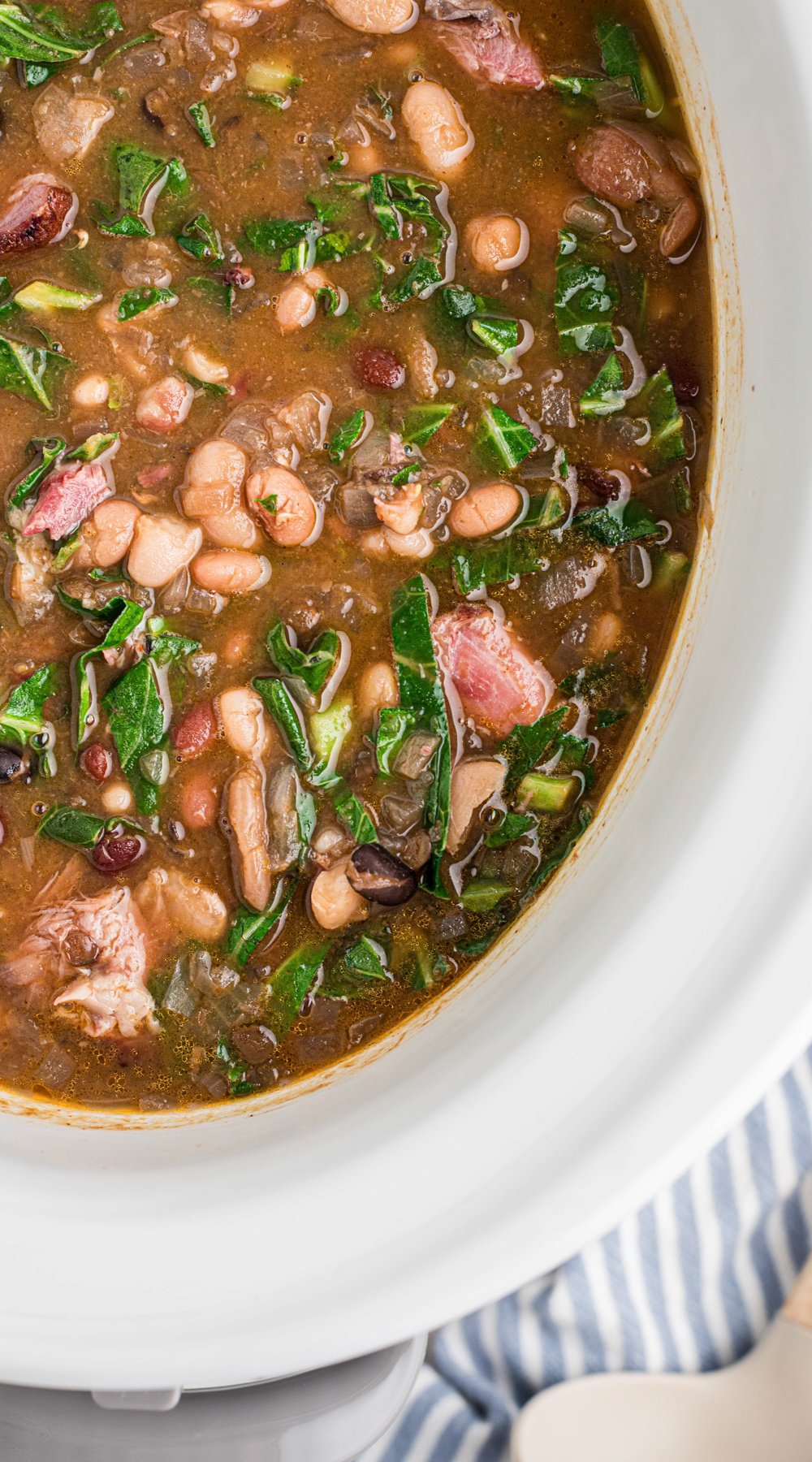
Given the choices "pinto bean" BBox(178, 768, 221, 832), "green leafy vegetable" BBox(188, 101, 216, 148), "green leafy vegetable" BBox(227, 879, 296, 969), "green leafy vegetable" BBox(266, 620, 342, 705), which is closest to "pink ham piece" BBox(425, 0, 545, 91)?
"green leafy vegetable" BBox(188, 101, 216, 148)

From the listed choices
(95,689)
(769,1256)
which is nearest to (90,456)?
(95,689)

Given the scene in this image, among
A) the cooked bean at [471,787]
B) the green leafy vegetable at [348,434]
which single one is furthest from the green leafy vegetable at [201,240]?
the cooked bean at [471,787]

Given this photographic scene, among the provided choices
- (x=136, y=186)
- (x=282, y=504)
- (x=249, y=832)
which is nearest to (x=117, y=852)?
(x=249, y=832)

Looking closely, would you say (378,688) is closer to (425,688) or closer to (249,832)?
(425,688)

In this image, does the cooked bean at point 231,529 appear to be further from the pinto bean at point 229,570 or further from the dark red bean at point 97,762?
the dark red bean at point 97,762

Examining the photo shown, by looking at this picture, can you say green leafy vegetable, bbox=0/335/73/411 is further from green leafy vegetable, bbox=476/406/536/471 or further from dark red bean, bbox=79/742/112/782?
green leafy vegetable, bbox=476/406/536/471

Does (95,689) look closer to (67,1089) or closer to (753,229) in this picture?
(67,1089)
